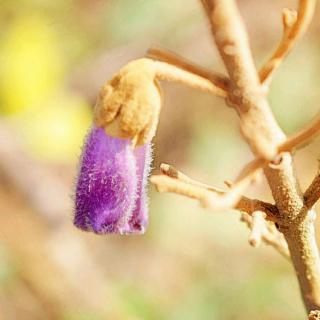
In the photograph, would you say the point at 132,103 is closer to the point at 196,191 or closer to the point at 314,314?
the point at 196,191

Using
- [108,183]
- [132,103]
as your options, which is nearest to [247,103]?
[132,103]

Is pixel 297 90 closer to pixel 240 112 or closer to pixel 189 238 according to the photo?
pixel 189 238

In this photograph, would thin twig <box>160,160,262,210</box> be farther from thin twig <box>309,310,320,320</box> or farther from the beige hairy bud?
thin twig <box>309,310,320,320</box>

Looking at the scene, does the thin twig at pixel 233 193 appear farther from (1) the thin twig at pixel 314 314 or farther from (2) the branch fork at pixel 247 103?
(1) the thin twig at pixel 314 314

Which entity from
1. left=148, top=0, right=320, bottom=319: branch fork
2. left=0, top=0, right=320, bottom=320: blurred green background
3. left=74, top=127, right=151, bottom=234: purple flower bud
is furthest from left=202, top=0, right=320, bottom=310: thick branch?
left=0, top=0, right=320, bottom=320: blurred green background

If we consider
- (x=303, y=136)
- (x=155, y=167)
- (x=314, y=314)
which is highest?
(x=303, y=136)

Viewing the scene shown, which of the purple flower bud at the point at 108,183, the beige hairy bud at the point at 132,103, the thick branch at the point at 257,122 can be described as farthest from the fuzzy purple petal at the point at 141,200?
the thick branch at the point at 257,122
